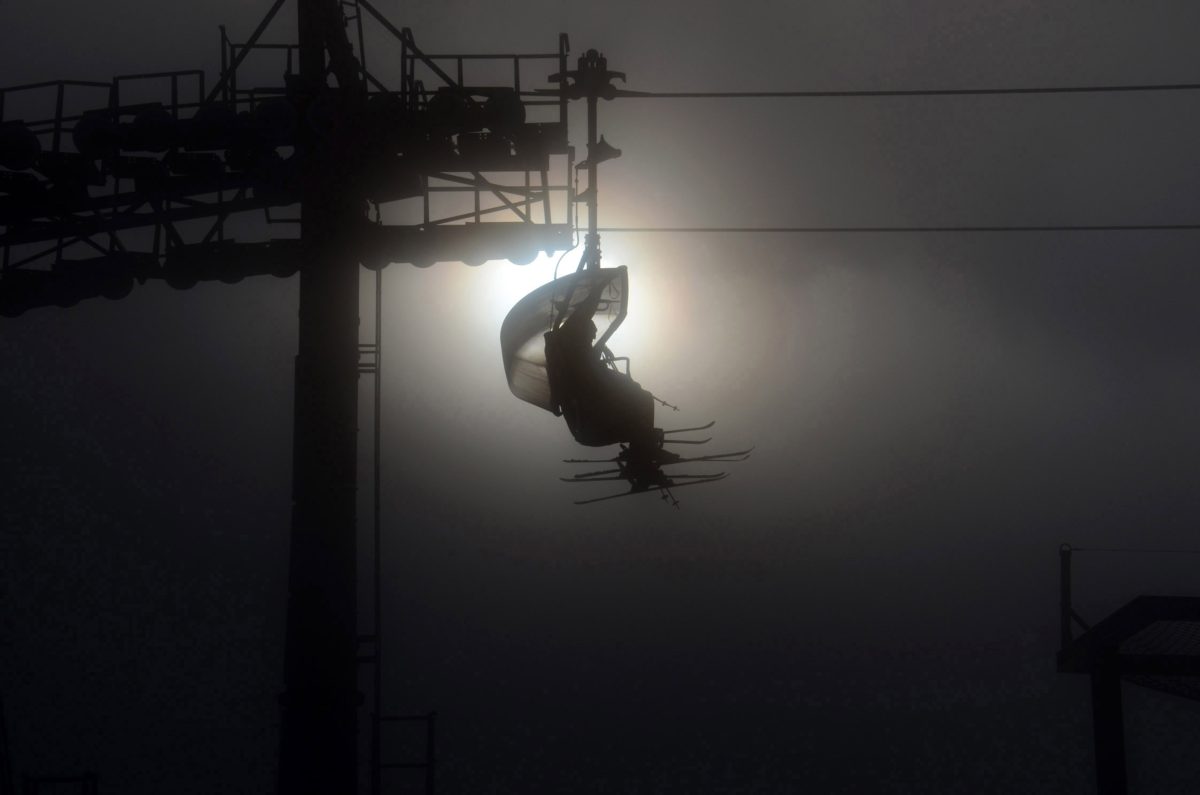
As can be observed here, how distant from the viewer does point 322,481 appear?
431 inches

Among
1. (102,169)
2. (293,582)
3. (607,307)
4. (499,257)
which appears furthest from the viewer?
(102,169)

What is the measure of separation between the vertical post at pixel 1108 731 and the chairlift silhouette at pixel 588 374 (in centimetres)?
553

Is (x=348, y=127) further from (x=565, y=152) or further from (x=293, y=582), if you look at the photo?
(x=293, y=582)

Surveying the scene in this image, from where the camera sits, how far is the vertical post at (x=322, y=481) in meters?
10.7

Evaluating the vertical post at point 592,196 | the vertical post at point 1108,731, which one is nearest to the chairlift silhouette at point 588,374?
the vertical post at point 592,196

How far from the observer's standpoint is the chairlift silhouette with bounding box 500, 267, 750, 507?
9.42m

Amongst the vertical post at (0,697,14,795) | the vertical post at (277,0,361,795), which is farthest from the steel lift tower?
the vertical post at (0,697,14,795)

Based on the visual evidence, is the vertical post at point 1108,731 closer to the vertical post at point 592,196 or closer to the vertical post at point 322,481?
the vertical post at point 592,196

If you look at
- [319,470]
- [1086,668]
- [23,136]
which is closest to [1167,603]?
[1086,668]

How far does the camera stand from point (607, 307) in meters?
9.70

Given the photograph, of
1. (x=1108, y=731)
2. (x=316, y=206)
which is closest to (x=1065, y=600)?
(x=1108, y=731)

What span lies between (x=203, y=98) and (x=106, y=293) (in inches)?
87.1

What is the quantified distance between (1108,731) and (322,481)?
8555mm

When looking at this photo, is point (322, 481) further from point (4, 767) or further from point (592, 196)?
point (4, 767)
